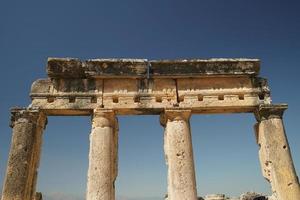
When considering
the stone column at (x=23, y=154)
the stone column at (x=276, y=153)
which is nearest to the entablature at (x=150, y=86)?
the stone column at (x=276, y=153)

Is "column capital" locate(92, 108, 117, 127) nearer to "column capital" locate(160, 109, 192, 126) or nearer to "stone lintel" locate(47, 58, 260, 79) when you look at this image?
"stone lintel" locate(47, 58, 260, 79)

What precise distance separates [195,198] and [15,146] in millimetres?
5621

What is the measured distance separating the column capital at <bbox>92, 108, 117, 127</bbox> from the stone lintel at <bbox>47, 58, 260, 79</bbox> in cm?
126

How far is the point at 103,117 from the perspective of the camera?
1023cm

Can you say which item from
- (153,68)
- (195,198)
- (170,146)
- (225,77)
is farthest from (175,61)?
(195,198)

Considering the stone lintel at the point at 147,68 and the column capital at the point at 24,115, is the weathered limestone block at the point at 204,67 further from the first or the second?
the column capital at the point at 24,115

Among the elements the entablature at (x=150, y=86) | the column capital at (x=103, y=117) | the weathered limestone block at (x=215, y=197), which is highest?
the entablature at (x=150, y=86)

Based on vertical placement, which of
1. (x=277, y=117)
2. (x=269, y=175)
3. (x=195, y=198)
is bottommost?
(x=195, y=198)

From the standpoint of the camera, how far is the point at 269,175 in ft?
33.2

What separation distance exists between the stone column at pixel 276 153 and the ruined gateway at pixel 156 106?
0.03 m

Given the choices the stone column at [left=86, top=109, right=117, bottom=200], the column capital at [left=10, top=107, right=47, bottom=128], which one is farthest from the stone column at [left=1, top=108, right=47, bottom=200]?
the stone column at [left=86, top=109, right=117, bottom=200]

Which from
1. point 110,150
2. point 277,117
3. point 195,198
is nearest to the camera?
point 195,198

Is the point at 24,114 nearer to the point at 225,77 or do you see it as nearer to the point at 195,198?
the point at 195,198

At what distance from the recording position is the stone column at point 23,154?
9.03 meters
